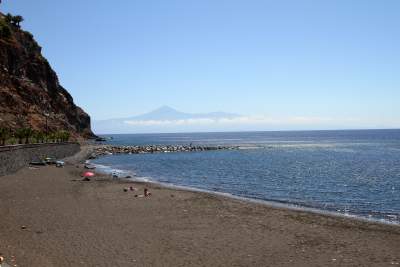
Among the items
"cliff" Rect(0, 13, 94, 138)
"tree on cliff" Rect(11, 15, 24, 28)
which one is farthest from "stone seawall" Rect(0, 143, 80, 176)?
"tree on cliff" Rect(11, 15, 24, 28)

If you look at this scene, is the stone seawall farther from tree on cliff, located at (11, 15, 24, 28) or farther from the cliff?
tree on cliff, located at (11, 15, 24, 28)

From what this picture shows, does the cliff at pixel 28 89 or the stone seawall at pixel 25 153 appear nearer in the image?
the stone seawall at pixel 25 153

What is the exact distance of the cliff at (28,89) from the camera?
93688mm

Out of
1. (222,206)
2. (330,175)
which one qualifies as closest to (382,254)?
(222,206)

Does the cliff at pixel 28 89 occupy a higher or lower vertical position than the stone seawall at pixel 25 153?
higher

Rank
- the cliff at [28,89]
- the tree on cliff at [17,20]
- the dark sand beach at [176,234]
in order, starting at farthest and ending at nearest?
the tree on cliff at [17,20], the cliff at [28,89], the dark sand beach at [176,234]

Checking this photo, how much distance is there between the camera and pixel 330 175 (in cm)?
5259

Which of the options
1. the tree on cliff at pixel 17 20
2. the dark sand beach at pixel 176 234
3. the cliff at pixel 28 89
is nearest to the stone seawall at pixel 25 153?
the dark sand beach at pixel 176 234

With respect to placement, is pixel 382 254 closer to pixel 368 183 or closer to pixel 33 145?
pixel 368 183

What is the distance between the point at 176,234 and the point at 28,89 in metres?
98.7

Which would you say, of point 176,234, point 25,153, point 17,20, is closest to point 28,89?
point 17,20

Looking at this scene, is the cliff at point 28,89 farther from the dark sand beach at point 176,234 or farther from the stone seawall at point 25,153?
the dark sand beach at point 176,234

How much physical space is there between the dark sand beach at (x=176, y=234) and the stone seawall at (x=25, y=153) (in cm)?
1024

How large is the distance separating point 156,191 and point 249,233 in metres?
16.2
